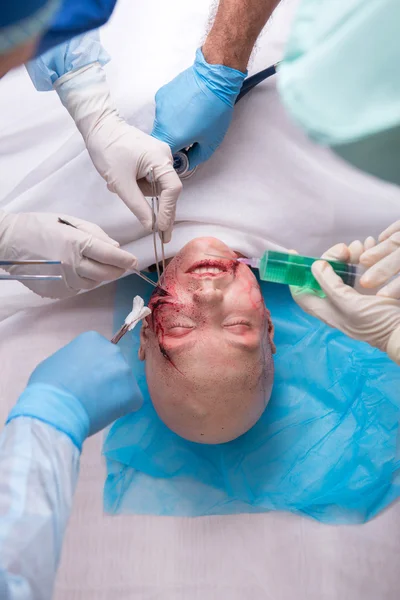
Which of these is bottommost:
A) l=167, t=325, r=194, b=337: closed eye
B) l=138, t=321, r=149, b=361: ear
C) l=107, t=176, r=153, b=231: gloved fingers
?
l=138, t=321, r=149, b=361: ear

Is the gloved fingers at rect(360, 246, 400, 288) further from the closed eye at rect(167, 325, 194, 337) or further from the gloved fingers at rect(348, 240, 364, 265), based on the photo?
the closed eye at rect(167, 325, 194, 337)

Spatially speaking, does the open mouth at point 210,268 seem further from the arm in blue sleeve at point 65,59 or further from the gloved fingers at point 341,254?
the arm in blue sleeve at point 65,59

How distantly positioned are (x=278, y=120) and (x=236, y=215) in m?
0.38

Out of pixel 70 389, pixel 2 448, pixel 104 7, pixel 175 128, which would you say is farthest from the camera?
pixel 175 128

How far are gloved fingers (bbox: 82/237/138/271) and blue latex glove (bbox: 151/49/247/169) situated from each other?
1.69 ft

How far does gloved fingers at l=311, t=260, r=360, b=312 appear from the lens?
151 centimetres

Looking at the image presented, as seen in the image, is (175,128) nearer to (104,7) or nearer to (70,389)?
(104,7)

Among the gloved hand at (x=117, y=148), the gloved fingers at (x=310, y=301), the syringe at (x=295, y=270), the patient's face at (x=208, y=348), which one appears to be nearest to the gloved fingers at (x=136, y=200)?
the gloved hand at (x=117, y=148)

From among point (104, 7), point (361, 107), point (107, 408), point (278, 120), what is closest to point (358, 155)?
point (361, 107)

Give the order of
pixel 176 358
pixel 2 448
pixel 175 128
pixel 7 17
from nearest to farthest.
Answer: pixel 7 17 → pixel 2 448 → pixel 176 358 → pixel 175 128

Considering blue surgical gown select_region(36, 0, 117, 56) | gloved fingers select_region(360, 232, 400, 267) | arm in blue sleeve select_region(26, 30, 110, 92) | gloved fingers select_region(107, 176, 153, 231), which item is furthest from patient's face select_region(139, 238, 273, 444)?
blue surgical gown select_region(36, 0, 117, 56)

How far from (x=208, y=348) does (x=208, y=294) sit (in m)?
0.16

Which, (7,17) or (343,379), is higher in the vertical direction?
(7,17)

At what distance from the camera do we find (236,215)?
197 centimetres
